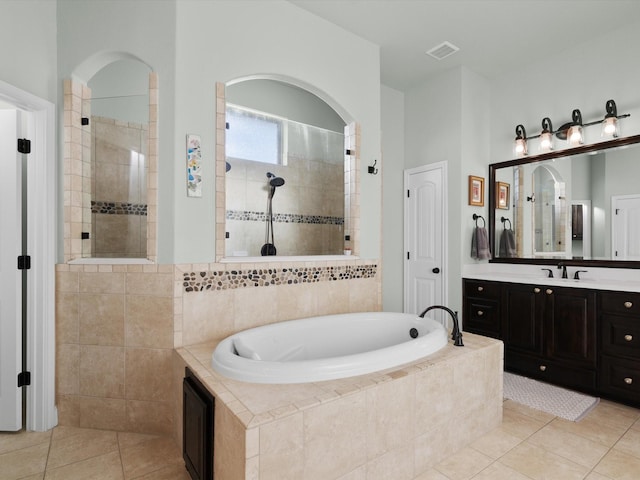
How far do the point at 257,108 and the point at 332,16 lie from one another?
1.19 metres

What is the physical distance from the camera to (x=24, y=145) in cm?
213

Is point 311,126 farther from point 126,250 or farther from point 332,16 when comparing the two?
point 126,250

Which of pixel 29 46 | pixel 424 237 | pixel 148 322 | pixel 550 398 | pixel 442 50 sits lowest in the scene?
pixel 550 398

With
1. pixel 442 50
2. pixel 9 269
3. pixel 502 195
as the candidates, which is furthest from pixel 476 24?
pixel 9 269

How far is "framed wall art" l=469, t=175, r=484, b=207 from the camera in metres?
3.56

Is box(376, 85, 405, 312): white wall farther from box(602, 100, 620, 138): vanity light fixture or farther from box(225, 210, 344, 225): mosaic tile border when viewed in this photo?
box(602, 100, 620, 138): vanity light fixture

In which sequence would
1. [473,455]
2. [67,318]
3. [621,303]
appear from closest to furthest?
[473,455] < [67,318] < [621,303]

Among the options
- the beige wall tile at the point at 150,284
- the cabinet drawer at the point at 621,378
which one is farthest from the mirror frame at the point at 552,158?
the beige wall tile at the point at 150,284

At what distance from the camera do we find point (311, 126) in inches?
147

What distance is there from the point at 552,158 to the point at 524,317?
59.0 inches

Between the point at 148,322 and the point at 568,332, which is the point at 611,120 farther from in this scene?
the point at 148,322

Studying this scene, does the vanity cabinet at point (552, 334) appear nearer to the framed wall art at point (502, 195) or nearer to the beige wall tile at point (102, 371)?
the framed wall art at point (502, 195)

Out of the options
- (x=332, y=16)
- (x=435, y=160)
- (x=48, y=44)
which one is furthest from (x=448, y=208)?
(x=48, y=44)

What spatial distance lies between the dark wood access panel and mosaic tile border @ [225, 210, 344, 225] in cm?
181
